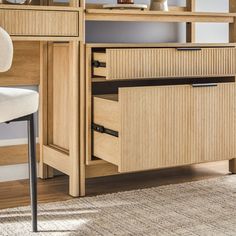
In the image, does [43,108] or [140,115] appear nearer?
[140,115]

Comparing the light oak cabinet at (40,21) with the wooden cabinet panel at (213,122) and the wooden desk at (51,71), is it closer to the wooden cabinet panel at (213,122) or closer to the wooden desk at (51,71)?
the wooden desk at (51,71)

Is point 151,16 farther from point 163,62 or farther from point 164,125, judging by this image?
point 164,125

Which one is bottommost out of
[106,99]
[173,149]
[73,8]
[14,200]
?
[14,200]

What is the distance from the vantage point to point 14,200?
84.2 inches

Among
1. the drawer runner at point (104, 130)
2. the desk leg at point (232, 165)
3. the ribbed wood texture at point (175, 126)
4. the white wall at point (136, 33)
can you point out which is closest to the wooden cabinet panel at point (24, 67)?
the white wall at point (136, 33)

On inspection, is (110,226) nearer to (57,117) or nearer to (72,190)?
(72,190)

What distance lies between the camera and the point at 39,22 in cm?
204

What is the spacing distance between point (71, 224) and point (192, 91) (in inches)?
29.2

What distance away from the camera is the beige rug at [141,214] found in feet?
5.80

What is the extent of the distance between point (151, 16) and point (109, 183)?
0.71 metres

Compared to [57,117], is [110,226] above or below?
below

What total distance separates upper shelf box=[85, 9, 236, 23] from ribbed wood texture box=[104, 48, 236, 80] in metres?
0.16

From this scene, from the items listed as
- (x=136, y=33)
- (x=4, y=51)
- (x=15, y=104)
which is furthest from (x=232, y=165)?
(x=4, y=51)

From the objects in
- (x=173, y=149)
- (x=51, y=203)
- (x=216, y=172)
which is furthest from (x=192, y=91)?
(x=51, y=203)
